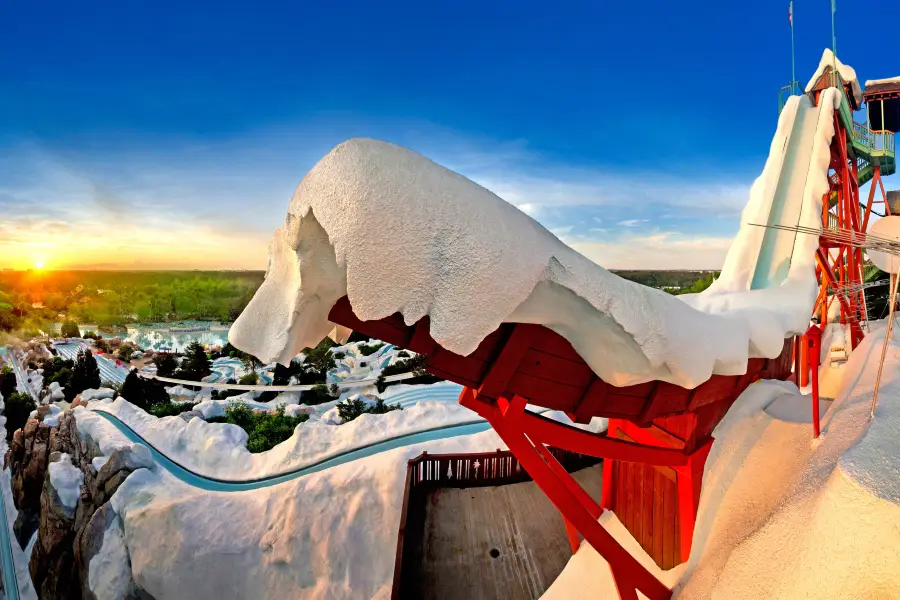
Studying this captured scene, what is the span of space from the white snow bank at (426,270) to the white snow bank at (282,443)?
1033 centimetres

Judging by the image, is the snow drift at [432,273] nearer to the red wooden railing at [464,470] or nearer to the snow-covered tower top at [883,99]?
the red wooden railing at [464,470]

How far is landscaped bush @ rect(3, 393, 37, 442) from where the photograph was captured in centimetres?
1761

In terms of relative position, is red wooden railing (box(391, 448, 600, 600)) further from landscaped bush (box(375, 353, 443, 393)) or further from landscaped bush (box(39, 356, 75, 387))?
landscaped bush (box(39, 356, 75, 387))

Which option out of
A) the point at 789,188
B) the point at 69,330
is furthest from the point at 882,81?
the point at 69,330

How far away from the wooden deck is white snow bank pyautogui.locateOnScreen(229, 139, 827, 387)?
10.4 ft

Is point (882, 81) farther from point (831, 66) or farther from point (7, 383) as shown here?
point (7, 383)

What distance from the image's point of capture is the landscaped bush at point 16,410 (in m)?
17.6

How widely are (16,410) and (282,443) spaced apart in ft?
56.2

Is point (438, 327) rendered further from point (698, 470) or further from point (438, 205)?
point (698, 470)

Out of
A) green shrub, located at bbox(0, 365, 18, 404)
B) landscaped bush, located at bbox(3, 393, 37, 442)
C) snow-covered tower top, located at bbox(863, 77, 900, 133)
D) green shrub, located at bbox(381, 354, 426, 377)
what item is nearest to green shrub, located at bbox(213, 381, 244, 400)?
green shrub, located at bbox(381, 354, 426, 377)

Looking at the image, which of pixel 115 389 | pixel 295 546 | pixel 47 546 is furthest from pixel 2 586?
pixel 295 546

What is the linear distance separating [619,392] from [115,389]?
2271 centimetres

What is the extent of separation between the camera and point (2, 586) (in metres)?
11.1

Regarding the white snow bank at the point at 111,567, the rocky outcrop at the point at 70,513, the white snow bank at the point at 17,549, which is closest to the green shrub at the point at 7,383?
the white snow bank at the point at 17,549
